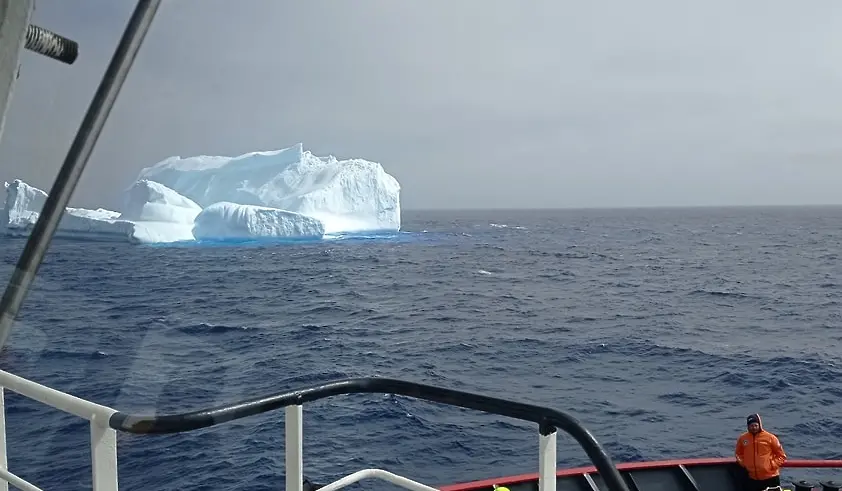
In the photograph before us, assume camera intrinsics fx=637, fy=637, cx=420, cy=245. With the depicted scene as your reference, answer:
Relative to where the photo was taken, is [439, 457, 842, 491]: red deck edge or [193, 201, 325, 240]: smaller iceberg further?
[193, 201, 325, 240]: smaller iceberg

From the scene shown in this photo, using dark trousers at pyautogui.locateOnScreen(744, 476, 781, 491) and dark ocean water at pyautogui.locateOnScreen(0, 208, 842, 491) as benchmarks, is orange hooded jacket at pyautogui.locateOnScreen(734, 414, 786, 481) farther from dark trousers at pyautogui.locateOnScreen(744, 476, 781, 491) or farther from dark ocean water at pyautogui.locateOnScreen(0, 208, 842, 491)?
dark ocean water at pyautogui.locateOnScreen(0, 208, 842, 491)

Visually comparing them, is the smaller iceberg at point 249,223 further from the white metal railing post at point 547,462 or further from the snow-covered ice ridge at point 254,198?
the white metal railing post at point 547,462

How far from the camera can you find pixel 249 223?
5166 cm

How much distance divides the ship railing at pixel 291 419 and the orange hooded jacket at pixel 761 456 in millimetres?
4526

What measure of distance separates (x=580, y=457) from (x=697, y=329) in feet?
47.8

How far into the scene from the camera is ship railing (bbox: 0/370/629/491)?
168cm

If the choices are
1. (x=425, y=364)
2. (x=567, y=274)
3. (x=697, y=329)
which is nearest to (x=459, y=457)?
(x=425, y=364)

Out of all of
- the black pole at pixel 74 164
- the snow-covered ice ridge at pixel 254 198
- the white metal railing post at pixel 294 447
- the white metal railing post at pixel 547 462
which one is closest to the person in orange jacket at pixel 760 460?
the white metal railing post at pixel 547 462

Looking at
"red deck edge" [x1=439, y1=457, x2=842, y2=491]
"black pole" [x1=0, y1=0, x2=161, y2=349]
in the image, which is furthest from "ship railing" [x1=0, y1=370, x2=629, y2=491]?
"red deck edge" [x1=439, y1=457, x2=842, y2=491]

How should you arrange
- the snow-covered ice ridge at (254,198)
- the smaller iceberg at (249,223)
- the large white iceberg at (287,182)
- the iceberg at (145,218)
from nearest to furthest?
the iceberg at (145,218), the snow-covered ice ridge at (254,198), the smaller iceberg at (249,223), the large white iceberg at (287,182)

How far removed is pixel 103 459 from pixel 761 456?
5.68 m

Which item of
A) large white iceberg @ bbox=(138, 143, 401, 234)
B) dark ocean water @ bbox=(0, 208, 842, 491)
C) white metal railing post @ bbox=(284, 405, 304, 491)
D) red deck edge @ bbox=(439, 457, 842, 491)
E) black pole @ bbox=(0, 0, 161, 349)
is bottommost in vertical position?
dark ocean water @ bbox=(0, 208, 842, 491)

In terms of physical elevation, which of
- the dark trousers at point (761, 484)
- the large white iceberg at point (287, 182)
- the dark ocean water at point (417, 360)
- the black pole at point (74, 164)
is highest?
the large white iceberg at point (287, 182)

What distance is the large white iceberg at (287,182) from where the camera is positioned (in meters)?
56.2
